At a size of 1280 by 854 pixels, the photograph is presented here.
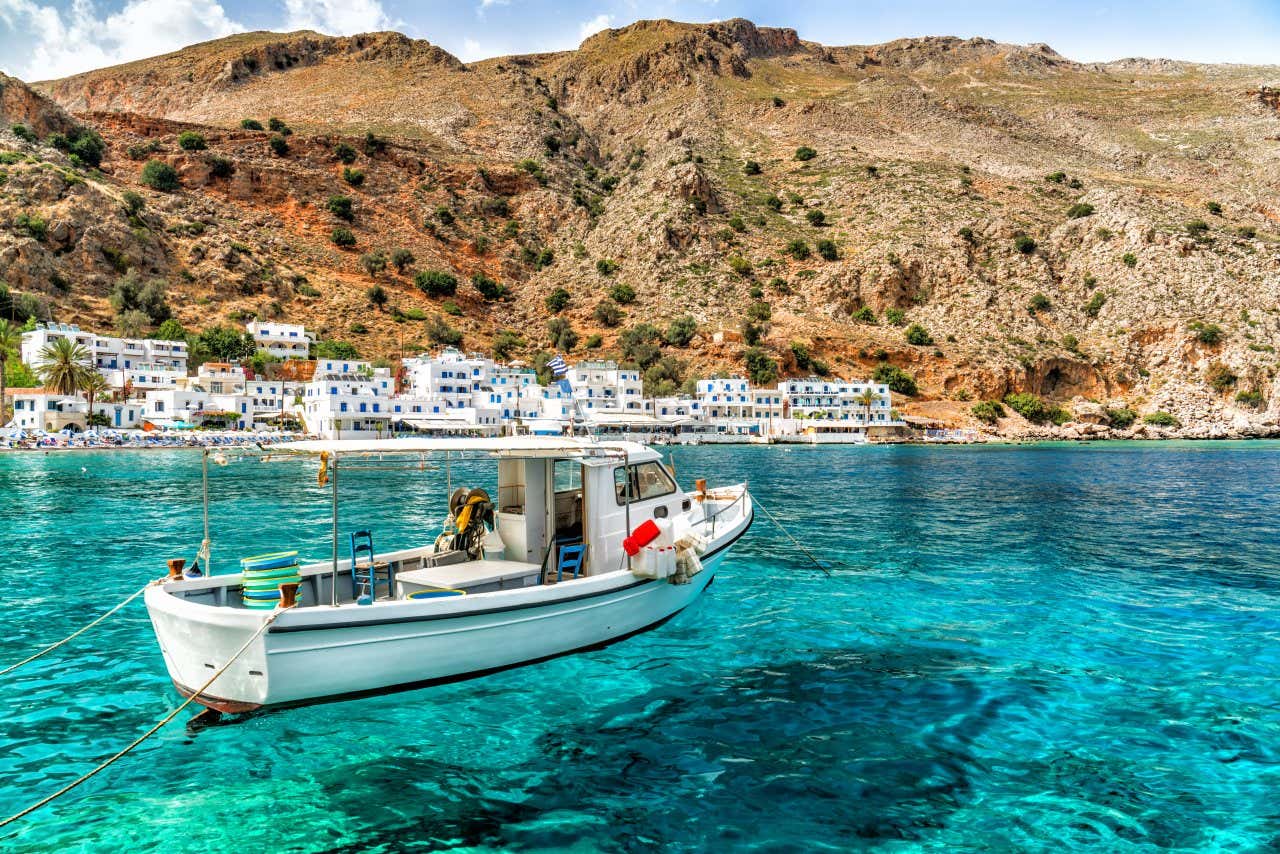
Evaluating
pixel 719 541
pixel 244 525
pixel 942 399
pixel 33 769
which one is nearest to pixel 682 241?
pixel 942 399

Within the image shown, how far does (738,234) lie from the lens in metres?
109

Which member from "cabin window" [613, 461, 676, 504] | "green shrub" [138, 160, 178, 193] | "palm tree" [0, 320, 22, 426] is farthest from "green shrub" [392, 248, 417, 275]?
"cabin window" [613, 461, 676, 504]

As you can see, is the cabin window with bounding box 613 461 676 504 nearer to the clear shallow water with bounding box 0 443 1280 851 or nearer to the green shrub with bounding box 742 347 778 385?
the clear shallow water with bounding box 0 443 1280 851

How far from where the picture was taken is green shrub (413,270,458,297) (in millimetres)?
100125

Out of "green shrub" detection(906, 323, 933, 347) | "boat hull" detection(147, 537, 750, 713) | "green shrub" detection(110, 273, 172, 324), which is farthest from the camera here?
"green shrub" detection(906, 323, 933, 347)

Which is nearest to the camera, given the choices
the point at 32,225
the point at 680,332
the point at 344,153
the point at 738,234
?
the point at 32,225

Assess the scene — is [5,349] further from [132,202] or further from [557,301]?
[557,301]

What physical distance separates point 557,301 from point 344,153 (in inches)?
1754

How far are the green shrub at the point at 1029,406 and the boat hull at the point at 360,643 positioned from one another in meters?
87.2

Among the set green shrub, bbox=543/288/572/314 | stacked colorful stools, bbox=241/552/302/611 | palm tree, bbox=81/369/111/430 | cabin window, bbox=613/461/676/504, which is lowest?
stacked colorful stools, bbox=241/552/302/611

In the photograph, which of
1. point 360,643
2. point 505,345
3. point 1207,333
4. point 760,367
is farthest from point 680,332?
point 360,643

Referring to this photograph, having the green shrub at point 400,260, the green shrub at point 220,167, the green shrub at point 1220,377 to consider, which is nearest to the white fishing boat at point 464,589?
the green shrub at point 1220,377

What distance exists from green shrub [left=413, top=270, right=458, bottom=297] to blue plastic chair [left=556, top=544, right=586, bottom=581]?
94982 mm

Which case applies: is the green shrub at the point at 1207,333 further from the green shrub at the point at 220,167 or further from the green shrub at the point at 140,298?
A: the green shrub at the point at 220,167
